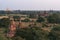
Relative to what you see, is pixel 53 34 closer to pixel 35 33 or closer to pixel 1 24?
pixel 35 33

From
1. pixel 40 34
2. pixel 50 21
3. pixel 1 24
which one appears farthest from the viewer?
pixel 50 21

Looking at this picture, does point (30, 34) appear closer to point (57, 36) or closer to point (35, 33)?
point (35, 33)

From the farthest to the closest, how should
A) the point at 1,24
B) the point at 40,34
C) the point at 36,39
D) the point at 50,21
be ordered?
the point at 50,21
the point at 1,24
the point at 40,34
the point at 36,39

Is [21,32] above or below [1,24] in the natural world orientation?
above

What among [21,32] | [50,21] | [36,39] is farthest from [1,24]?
[36,39]

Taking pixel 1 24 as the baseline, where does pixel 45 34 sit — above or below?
above

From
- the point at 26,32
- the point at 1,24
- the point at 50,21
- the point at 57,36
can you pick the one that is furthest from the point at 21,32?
the point at 50,21

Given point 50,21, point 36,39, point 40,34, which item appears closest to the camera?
point 36,39

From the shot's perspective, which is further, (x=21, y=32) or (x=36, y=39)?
(x=21, y=32)

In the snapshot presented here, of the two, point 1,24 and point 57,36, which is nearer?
point 57,36
